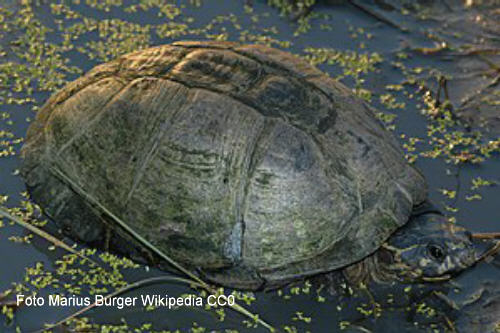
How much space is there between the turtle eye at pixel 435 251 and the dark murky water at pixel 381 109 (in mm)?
355

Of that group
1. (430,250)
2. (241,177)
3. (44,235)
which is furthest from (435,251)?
(44,235)

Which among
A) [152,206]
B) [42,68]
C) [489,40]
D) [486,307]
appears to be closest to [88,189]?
[152,206]

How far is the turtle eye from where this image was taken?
4586 mm

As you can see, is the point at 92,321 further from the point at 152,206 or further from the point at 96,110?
the point at 96,110

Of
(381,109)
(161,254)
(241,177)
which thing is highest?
(241,177)

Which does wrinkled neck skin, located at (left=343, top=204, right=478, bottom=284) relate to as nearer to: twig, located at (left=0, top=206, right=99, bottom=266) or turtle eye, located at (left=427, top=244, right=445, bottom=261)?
turtle eye, located at (left=427, top=244, right=445, bottom=261)

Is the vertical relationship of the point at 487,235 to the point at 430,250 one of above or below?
below

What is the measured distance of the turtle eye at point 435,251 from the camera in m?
4.59

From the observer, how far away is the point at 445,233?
4.64m

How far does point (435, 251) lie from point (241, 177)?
139cm

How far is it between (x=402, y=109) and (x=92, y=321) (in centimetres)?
351

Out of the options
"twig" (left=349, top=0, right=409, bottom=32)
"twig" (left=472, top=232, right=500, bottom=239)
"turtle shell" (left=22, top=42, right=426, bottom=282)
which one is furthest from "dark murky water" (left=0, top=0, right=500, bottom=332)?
"turtle shell" (left=22, top=42, right=426, bottom=282)

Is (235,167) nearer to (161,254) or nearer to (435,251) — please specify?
(161,254)

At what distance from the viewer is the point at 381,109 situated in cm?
649
